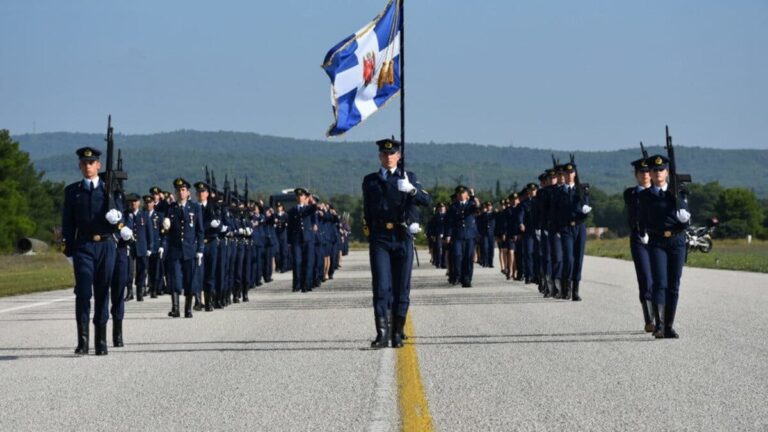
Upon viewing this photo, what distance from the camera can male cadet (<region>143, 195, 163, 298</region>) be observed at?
82.3 feet

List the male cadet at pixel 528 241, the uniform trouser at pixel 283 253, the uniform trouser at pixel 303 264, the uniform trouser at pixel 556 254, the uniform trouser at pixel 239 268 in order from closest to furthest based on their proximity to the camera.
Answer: the uniform trouser at pixel 556 254, the uniform trouser at pixel 239 268, the uniform trouser at pixel 303 264, the male cadet at pixel 528 241, the uniform trouser at pixel 283 253

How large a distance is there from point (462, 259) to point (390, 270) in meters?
14.2

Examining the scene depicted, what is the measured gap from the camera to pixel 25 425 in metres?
8.39

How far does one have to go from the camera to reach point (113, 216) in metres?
12.8

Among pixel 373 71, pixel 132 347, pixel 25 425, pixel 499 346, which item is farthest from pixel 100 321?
pixel 373 71

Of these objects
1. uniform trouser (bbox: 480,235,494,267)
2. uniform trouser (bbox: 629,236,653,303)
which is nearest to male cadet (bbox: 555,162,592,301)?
uniform trouser (bbox: 629,236,653,303)

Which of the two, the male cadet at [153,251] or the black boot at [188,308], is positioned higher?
the male cadet at [153,251]

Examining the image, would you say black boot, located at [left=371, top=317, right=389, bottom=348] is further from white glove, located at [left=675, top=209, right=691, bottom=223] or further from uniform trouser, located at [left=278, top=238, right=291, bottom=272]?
uniform trouser, located at [left=278, top=238, right=291, bottom=272]

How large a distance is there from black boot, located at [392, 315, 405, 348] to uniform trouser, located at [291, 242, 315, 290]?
13.5 metres

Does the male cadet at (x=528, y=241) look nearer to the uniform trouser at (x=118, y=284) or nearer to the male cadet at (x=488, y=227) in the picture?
the male cadet at (x=488, y=227)

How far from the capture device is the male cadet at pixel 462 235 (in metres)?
27.7

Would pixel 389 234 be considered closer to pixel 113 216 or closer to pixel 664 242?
pixel 113 216

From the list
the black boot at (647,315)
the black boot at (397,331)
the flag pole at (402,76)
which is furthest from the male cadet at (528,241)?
the black boot at (397,331)

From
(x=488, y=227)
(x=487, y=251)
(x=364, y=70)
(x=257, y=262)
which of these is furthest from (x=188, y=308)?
(x=487, y=251)
